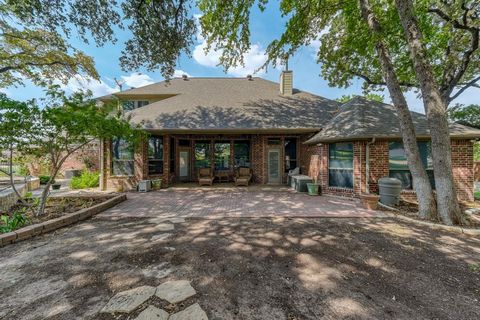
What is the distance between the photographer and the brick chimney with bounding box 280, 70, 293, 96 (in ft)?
40.3

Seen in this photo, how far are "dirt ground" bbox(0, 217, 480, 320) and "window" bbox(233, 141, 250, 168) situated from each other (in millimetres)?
7163

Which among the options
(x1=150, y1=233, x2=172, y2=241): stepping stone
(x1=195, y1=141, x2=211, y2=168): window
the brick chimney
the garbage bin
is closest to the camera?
(x1=150, y1=233, x2=172, y2=241): stepping stone

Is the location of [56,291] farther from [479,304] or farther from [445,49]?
[445,49]

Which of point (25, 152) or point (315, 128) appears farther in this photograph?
point (315, 128)

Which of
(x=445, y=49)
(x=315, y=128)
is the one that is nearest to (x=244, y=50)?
(x=315, y=128)

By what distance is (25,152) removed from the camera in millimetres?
5000

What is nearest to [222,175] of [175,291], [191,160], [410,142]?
[191,160]

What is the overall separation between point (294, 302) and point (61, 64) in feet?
51.2

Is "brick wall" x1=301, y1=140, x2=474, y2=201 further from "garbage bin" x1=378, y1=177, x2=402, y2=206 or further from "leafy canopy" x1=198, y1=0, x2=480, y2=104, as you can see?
"leafy canopy" x1=198, y1=0, x2=480, y2=104

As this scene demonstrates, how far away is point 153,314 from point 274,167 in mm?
9665

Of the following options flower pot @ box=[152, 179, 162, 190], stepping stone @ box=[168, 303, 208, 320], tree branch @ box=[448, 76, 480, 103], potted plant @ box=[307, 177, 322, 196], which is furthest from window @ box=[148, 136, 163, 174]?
tree branch @ box=[448, 76, 480, 103]

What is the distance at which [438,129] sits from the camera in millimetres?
4855

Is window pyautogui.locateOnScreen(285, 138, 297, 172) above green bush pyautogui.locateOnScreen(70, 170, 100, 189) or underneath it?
above

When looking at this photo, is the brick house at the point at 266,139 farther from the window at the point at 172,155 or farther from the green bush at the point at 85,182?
the green bush at the point at 85,182
